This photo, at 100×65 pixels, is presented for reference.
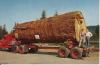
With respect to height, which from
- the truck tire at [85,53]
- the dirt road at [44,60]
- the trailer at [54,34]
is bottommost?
the dirt road at [44,60]

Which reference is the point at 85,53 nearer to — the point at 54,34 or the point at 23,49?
the point at 54,34

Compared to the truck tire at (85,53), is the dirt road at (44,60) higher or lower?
lower

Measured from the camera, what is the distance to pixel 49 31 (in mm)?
19953

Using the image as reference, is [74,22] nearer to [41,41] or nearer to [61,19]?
[61,19]

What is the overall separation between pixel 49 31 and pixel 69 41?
6.96 ft

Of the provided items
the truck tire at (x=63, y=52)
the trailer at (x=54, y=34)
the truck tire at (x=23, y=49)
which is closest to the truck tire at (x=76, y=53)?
the trailer at (x=54, y=34)

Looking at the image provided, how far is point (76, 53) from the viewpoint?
17641 mm

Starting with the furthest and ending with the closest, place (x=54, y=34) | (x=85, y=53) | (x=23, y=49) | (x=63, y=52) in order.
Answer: (x=23, y=49) → (x=54, y=34) → (x=85, y=53) → (x=63, y=52)

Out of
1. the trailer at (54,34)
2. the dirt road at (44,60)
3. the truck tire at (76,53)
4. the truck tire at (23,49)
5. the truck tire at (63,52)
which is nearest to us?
the dirt road at (44,60)

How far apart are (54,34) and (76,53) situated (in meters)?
2.66

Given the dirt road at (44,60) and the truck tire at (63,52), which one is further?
the truck tire at (63,52)

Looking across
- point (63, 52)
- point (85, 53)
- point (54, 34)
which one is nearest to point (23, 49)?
point (54, 34)

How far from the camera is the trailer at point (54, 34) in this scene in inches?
719

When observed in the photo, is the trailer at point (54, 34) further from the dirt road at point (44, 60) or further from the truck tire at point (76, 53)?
the dirt road at point (44, 60)
